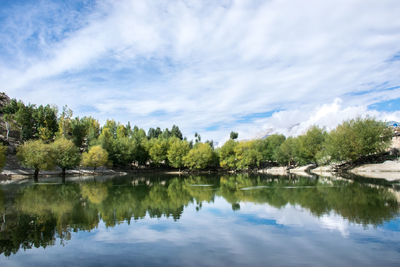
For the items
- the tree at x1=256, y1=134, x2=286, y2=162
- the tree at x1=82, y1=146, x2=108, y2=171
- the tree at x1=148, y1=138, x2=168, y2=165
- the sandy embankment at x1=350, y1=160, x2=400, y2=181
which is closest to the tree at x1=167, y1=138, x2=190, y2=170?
the tree at x1=148, y1=138, x2=168, y2=165

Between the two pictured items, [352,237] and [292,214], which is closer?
[352,237]

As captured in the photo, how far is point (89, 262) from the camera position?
466 inches

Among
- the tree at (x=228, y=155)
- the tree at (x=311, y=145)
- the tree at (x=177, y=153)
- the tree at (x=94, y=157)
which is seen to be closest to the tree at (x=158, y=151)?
the tree at (x=177, y=153)

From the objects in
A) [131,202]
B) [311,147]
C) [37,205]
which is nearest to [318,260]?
[131,202]

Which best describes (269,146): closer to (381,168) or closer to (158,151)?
(158,151)

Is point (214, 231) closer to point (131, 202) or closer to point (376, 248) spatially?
point (376, 248)

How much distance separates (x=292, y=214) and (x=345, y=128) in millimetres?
67180

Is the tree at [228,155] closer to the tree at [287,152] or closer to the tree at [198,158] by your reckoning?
the tree at [198,158]

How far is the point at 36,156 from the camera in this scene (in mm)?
64438

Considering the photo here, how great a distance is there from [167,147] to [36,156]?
173 feet

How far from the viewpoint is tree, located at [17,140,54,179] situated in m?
64.6

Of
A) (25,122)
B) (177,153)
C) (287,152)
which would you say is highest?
(25,122)

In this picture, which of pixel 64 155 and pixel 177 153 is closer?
pixel 64 155

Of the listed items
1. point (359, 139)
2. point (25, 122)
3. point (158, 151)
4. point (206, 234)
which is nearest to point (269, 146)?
point (158, 151)
